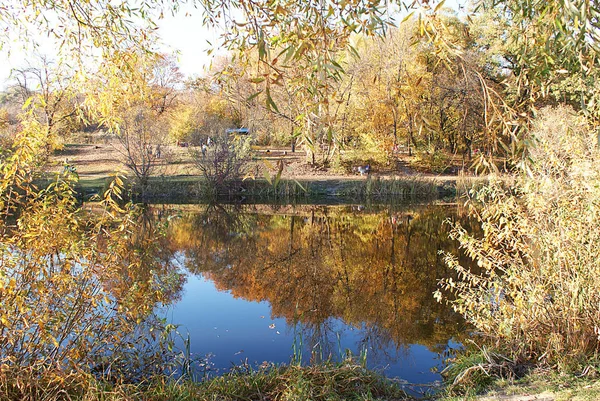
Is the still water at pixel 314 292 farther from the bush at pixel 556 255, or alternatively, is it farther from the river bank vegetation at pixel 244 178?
the bush at pixel 556 255

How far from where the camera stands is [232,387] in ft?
13.5

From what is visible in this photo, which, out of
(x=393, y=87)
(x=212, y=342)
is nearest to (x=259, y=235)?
(x=212, y=342)

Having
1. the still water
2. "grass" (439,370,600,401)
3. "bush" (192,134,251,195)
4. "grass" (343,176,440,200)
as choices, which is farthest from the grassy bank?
"grass" (439,370,600,401)

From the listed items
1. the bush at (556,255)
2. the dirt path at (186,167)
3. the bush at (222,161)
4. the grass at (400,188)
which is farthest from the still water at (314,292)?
the dirt path at (186,167)

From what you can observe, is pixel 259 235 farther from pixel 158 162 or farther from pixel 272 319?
pixel 158 162

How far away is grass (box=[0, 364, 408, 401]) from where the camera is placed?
3.52 metres

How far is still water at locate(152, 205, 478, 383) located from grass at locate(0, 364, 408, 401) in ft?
1.56

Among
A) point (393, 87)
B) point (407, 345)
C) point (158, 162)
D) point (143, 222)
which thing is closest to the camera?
point (393, 87)

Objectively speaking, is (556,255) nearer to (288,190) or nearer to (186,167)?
(288,190)

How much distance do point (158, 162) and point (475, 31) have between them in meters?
18.0

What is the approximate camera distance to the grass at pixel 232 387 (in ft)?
11.6

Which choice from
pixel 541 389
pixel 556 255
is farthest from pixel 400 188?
pixel 541 389

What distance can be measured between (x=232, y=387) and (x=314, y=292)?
183 inches

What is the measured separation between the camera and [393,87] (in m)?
2.28
